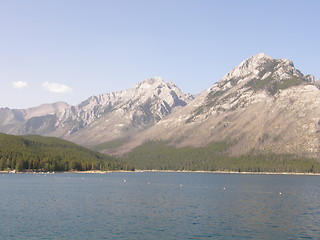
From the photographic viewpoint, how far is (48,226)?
9012cm

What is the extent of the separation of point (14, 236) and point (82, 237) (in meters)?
14.3

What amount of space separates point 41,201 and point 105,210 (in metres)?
31.4

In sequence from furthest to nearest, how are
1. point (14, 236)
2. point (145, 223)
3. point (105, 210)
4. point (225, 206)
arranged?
1. point (225, 206)
2. point (105, 210)
3. point (145, 223)
4. point (14, 236)

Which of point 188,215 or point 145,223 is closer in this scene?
point 145,223

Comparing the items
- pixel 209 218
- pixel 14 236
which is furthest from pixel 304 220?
pixel 14 236

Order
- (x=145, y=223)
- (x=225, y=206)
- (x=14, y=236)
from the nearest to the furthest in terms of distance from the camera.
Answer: (x=14, y=236) < (x=145, y=223) < (x=225, y=206)

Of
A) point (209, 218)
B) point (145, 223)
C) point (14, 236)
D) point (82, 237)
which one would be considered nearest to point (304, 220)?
point (209, 218)

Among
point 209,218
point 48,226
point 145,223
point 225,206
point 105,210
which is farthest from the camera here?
point 225,206

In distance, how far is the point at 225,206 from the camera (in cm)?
13038

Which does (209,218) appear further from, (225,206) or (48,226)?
(48,226)

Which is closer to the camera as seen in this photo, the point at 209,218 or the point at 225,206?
the point at 209,218

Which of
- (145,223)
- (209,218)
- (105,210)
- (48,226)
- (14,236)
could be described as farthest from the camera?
(105,210)

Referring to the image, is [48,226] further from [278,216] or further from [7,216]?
[278,216]

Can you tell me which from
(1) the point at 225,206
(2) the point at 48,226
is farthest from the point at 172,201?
(2) the point at 48,226
